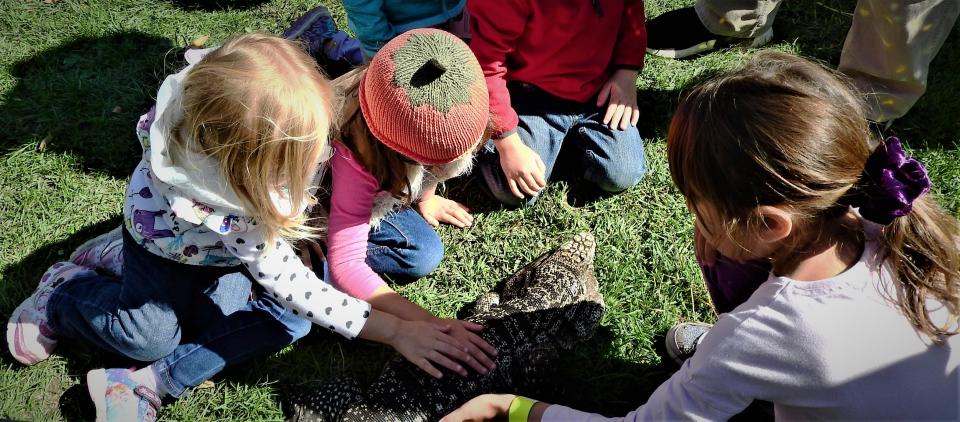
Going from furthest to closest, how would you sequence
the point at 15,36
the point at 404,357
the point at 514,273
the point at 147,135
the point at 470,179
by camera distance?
1. the point at 15,36
2. the point at 470,179
3. the point at 514,273
4. the point at 404,357
5. the point at 147,135

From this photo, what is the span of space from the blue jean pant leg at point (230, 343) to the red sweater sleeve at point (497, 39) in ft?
3.38

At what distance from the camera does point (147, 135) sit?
1833 millimetres

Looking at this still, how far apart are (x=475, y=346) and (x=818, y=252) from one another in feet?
3.38

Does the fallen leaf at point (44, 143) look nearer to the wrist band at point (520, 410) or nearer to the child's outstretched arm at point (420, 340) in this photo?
the child's outstretched arm at point (420, 340)

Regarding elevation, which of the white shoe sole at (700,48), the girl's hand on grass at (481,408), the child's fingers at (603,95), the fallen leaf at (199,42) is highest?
the fallen leaf at (199,42)

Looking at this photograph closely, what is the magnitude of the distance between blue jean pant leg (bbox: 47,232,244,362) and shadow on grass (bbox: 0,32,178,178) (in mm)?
775

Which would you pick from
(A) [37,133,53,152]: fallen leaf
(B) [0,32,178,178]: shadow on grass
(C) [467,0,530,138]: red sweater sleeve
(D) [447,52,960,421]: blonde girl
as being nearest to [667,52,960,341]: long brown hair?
(D) [447,52,960,421]: blonde girl

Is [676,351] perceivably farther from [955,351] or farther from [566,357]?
[955,351]

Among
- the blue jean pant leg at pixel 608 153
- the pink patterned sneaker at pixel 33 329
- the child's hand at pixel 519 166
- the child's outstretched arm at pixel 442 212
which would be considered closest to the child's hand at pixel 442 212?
the child's outstretched arm at pixel 442 212

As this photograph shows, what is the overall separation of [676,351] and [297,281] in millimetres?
1302

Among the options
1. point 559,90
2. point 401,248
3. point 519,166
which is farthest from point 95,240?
point 559,90

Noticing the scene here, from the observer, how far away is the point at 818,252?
155cm

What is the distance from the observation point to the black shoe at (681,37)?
3.38m

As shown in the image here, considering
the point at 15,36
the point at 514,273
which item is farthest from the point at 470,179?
the point at 15,36
